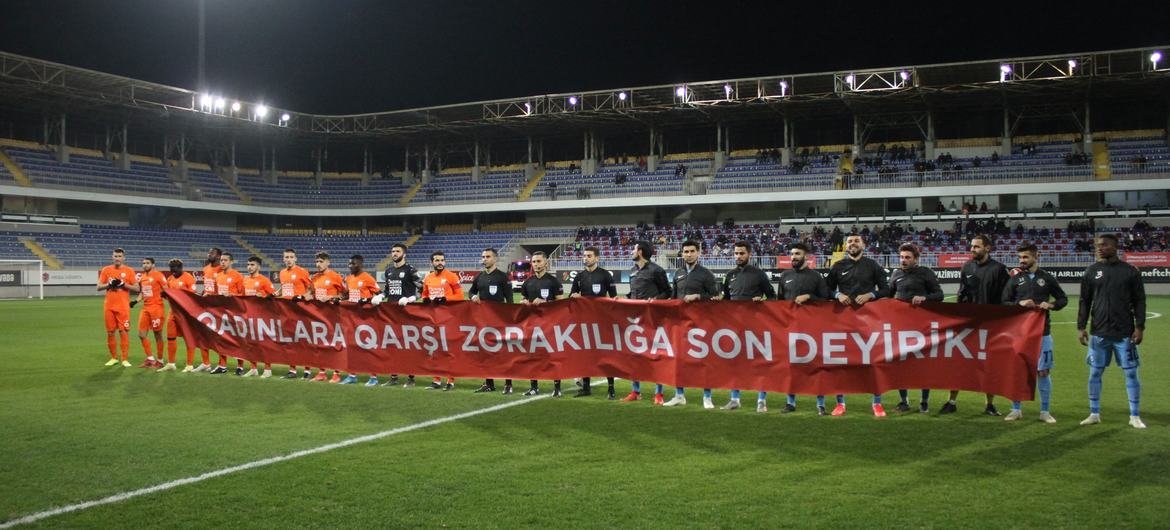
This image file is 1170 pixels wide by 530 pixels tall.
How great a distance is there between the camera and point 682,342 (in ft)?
33.2

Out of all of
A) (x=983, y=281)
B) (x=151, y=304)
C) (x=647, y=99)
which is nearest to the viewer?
(x=983, y=281)

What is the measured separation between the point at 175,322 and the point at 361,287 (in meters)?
3.98

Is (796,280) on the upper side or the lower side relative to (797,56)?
lower

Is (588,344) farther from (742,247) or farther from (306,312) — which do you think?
(306,312)

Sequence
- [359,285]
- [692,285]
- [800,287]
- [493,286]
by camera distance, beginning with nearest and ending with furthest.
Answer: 1. [800,287]
2. [692,285]
3. [493,286]
4. [359,285]

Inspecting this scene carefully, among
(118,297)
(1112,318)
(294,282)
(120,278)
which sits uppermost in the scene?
(120,278)

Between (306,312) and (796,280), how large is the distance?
7.75 m

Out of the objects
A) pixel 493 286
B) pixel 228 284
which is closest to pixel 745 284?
pixel 493 286

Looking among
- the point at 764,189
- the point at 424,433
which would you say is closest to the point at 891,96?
the point at 764,189

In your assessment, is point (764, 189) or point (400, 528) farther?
point (764, 189)

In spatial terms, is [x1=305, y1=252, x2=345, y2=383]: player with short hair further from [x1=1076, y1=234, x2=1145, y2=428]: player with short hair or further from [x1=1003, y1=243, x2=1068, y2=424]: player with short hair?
[x1=1076, y1=234, x2=1145, y2=428]: player with short hair

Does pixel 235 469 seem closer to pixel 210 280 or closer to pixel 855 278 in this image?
pixel 855 278

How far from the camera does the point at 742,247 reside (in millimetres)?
9766

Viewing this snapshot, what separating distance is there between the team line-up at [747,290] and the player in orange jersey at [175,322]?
0.10ft
